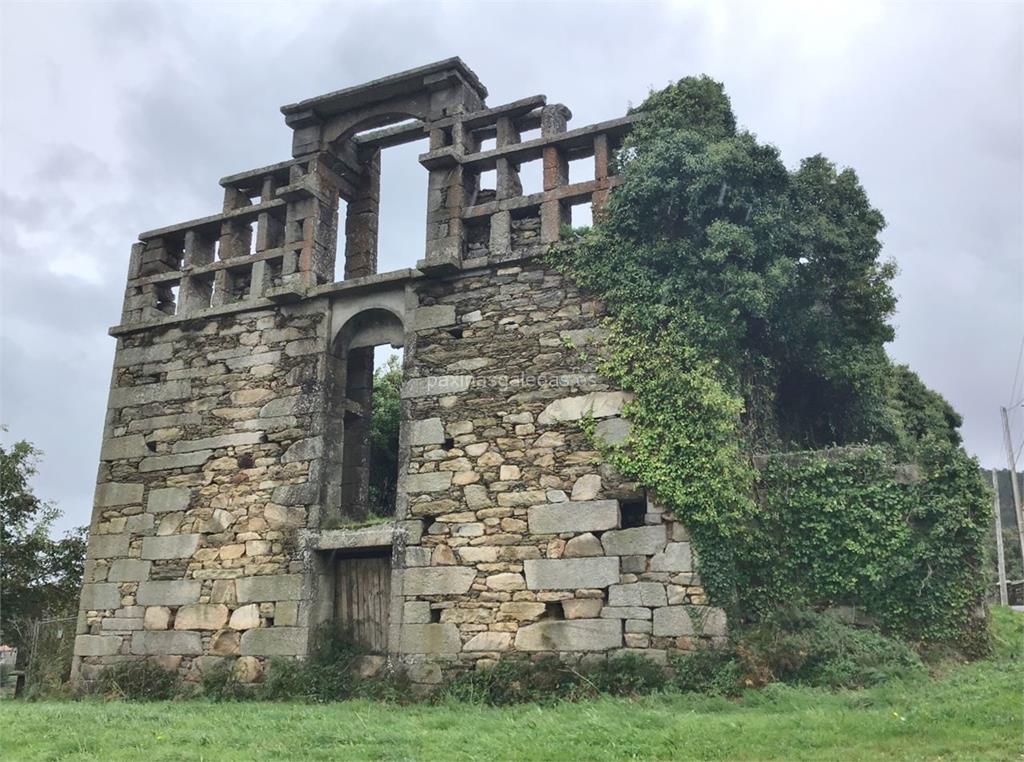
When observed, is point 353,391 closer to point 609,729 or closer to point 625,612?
point 625,612

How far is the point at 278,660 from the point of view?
1030 centimetres

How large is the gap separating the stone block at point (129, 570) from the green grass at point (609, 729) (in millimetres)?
2544

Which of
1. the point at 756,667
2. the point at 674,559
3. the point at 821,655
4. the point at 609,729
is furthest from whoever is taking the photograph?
the point at 674,559

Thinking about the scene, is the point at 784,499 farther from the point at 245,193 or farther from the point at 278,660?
the point at 245,193

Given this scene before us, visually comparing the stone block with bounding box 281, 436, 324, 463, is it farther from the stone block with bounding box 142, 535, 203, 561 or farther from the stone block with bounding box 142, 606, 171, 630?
the stone block with bounding box 142, 606, 171, 630

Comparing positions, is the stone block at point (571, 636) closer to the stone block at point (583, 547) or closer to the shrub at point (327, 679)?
the stone block at point (583, 547)

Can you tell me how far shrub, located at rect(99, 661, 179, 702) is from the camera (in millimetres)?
10805

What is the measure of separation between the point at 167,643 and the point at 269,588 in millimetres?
1575

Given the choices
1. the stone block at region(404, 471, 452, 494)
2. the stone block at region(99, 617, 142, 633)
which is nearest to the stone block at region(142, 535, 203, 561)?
the stone block at region(99, 617, 142, 633)

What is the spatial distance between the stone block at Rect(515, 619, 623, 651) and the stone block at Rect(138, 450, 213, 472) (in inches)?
190

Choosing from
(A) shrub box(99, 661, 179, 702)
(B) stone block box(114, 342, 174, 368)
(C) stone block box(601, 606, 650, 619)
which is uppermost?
(B) stone block box(114, 342, 174, 368)

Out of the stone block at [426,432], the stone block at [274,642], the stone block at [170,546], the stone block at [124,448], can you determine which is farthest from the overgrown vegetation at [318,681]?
the stone block at [124,448]

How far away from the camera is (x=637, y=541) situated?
30.0ft

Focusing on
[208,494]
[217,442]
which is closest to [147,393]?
[217,442]
